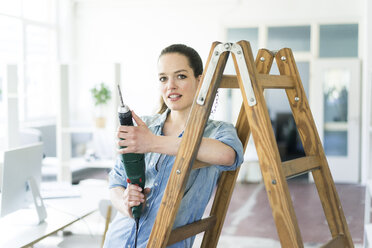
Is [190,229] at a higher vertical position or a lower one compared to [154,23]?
lower

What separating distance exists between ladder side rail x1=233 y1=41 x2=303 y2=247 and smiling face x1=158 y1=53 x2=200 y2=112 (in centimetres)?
28

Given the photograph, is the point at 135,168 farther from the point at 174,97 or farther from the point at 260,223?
the point at 260,223

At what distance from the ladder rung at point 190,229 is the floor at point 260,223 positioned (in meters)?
1.41

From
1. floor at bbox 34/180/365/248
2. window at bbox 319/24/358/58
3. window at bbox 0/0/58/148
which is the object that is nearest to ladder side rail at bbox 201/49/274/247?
floor at bbox 34/180/365/248

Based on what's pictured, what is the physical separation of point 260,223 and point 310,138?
340 centimetres

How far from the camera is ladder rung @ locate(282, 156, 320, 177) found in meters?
1.51

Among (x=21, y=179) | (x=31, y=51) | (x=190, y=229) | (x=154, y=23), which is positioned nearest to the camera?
(x=190, y=229)

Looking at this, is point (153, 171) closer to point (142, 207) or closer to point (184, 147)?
point (142, 207)

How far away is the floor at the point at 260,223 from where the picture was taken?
419 centimetres

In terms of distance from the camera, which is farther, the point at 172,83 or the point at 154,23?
the point at 154,23

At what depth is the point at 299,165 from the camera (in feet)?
5.24

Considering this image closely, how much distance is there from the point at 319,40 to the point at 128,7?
131 inches

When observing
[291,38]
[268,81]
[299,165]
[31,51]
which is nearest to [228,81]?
[268,81]

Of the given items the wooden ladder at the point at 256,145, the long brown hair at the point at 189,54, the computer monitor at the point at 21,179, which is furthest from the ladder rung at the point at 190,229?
the computer monitor at the point at 21,179
